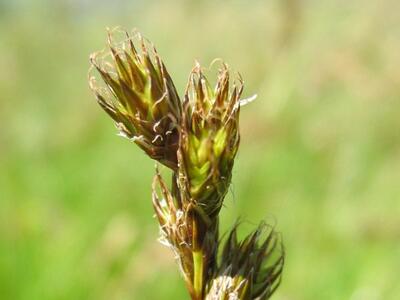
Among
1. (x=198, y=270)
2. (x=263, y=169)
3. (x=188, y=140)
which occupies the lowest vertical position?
(x=198, y=270)

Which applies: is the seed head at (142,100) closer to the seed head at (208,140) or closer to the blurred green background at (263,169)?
the seed head at (208,140)

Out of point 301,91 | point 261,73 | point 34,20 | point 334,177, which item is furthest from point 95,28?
point 334,177

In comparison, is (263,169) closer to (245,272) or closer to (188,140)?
(245,272)

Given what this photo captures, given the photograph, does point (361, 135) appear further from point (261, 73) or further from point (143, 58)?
point (143, 58)

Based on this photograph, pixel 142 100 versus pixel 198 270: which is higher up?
pixel 142 100

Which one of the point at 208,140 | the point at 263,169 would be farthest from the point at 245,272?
the point at 263,169

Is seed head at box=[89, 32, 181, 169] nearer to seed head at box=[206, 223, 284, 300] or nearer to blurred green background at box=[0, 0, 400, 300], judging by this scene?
seed head at box=[206, 223, 284, 300]
